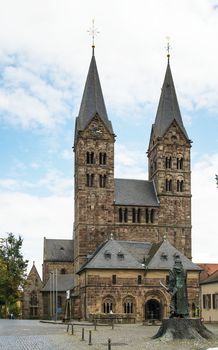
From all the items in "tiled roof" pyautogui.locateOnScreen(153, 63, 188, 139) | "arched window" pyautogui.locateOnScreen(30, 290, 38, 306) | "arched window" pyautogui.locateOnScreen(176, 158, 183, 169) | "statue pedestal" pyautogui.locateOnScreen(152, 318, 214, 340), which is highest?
"tiled roof" pyautogui.locateOnScreen(153, 63, 188, 139)

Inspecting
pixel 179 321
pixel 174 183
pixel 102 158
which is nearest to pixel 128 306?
pixel 174 183

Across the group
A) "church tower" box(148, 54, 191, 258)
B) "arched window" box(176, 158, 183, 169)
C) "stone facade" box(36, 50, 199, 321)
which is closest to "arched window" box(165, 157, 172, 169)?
"church tower" box(148, 54, 191, 258)

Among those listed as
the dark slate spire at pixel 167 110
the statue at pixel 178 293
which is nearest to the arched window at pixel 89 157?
the dark slate spire at pixel 167 110

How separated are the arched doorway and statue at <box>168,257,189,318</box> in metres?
40.9

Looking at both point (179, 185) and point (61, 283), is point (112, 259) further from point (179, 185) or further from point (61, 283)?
point (61, 283)

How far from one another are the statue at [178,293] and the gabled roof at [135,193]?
168 ft

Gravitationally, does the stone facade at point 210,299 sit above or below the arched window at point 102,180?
below

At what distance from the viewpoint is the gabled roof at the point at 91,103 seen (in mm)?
89625

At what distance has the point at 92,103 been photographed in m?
90.8

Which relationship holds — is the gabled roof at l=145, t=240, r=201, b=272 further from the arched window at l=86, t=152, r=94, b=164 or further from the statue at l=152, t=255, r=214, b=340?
the statue at l=152, t=255, r=214, b=340

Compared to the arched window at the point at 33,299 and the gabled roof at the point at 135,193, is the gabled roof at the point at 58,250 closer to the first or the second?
the arched window at the point at 33,299

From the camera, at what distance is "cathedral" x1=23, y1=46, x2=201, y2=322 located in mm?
74938

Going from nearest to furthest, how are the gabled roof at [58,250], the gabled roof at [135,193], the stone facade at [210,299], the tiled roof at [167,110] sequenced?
the stone facade at [210,299], the gabled roof at [135,193], the tiled roof at [167,110], the gabled roof at [58,250]

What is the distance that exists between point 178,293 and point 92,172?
176ft
